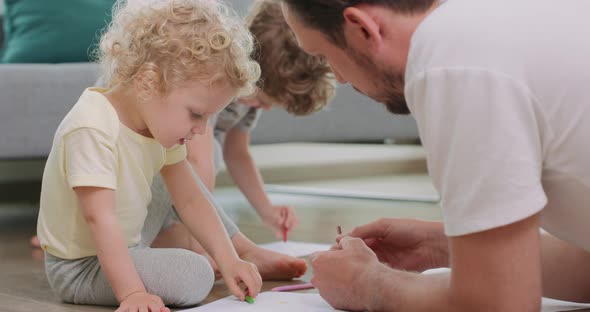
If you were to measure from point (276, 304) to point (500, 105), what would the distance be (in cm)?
55

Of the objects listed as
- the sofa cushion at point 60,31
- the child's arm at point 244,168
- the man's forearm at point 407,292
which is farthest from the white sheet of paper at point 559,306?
the sofa cushion at point 60,31

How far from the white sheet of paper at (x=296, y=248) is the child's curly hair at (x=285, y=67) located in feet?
0.95

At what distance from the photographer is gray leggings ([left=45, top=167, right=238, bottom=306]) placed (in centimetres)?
127

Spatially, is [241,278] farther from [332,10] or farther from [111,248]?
[332,10]

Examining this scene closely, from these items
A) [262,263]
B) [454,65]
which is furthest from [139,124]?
[454,65]

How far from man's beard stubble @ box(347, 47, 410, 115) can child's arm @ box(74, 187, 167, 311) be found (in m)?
0.43

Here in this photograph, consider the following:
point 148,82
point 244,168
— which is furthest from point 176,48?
point 244,168

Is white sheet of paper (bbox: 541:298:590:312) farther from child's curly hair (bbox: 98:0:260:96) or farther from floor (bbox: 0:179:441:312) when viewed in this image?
child's curly hair (bbox: 98:0:260:96)

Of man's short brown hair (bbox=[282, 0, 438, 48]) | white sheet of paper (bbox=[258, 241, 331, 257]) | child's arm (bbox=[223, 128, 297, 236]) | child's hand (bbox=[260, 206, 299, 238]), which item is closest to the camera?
man's short brown hair (bbox=[282, 0, 438, 48])

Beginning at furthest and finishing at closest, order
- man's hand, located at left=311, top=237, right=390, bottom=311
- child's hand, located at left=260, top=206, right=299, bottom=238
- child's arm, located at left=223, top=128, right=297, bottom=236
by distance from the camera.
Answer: child's arm, located at left=223, top=128, right=297, bottom=236 → child's hand, located at left=260, top=206, right=299, bottom=238 → man's hand, located at left=311, top=237, right=390, bottom=311

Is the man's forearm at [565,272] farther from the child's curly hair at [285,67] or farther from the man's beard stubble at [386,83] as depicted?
the child's curly hair at [285,67]

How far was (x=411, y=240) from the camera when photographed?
1.27 m

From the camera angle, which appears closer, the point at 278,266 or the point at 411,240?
the point at 411,240

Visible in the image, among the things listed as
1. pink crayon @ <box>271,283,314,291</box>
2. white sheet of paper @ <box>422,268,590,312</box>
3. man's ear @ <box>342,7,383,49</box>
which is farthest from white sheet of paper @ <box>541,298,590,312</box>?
man's ear @ <box>342,7,383,49</box>
